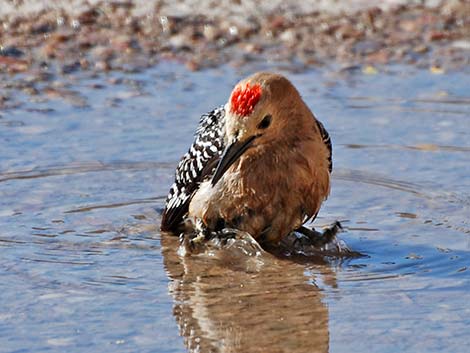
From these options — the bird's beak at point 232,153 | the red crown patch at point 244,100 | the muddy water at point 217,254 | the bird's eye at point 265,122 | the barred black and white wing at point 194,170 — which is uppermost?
the red crown patch at point 244,100

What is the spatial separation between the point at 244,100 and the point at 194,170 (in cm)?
78

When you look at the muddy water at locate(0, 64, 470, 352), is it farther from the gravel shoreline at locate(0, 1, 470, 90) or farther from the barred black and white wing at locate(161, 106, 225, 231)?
the gravel shoreline at locate(0, 1, 470, 90)

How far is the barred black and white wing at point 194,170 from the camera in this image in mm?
6445

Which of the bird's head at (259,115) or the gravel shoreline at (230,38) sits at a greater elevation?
→ the bird's head at (259,115)

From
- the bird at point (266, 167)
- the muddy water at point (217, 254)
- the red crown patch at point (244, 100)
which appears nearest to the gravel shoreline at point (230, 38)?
the muddy water at point (217, 254)

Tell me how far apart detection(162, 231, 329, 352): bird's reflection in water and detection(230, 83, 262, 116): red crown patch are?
2.36 ft

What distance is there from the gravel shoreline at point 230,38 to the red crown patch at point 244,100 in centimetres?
398

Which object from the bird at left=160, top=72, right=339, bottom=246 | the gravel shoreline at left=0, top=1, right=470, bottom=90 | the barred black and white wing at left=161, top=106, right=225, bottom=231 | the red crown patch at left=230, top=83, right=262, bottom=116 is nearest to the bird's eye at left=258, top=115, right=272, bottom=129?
the bird at left=160, top=72, right=339, bottom=246

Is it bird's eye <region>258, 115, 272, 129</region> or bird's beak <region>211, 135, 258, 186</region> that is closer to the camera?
bird's beak <region>211, 135, 258, 186</region>

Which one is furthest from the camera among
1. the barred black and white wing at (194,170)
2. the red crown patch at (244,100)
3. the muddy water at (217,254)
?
the barred black and white wing at (194,170)

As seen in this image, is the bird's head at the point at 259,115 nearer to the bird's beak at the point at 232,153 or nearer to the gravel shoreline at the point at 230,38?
the bird's beak at the point at 232,153

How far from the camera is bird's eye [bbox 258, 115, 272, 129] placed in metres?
6.08

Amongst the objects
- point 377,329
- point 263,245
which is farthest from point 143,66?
point 377,329

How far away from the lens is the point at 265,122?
6102 mm
